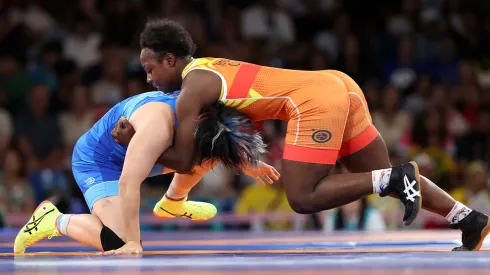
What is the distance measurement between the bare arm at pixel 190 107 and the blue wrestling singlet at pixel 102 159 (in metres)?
0.43

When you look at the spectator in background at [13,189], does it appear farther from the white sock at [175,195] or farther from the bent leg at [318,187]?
the bent leg at [318,187]

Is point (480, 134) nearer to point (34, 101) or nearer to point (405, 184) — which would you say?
point (34, 101)

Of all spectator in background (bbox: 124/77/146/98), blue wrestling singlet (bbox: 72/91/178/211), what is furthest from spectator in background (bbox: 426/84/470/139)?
blue wrestling singlet (bbox: 72/91/178/211)

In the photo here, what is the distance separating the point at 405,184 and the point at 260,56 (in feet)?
17.0

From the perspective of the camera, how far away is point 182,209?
15.7 ft

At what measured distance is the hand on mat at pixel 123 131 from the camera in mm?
4066

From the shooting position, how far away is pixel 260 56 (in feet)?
28.8

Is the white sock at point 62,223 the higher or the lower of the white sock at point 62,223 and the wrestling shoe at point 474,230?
the higher

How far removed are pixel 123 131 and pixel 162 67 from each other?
1.14 feet

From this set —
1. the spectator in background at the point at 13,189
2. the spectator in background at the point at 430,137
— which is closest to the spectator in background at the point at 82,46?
the spectator in background at the point at 13,189

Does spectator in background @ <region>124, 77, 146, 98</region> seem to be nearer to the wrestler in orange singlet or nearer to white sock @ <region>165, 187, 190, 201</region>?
white sock @ <region>165, 187, 190, 201</region>

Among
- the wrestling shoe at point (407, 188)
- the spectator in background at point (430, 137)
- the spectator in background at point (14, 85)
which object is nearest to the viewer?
the wrestling shoe at point (407, 188)

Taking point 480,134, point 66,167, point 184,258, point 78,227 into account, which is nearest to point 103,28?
point 66,167

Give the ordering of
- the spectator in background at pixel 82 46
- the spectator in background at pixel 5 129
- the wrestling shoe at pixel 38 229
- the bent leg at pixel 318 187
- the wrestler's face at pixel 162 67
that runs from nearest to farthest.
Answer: the bent leg at pixel 318 187 → the wrestler's face at pixel 162 67 → the wrestling shoe at pixel 38 229 → the spectator in background at pixel 5 129 → the spectator in background at pixel 82 46
